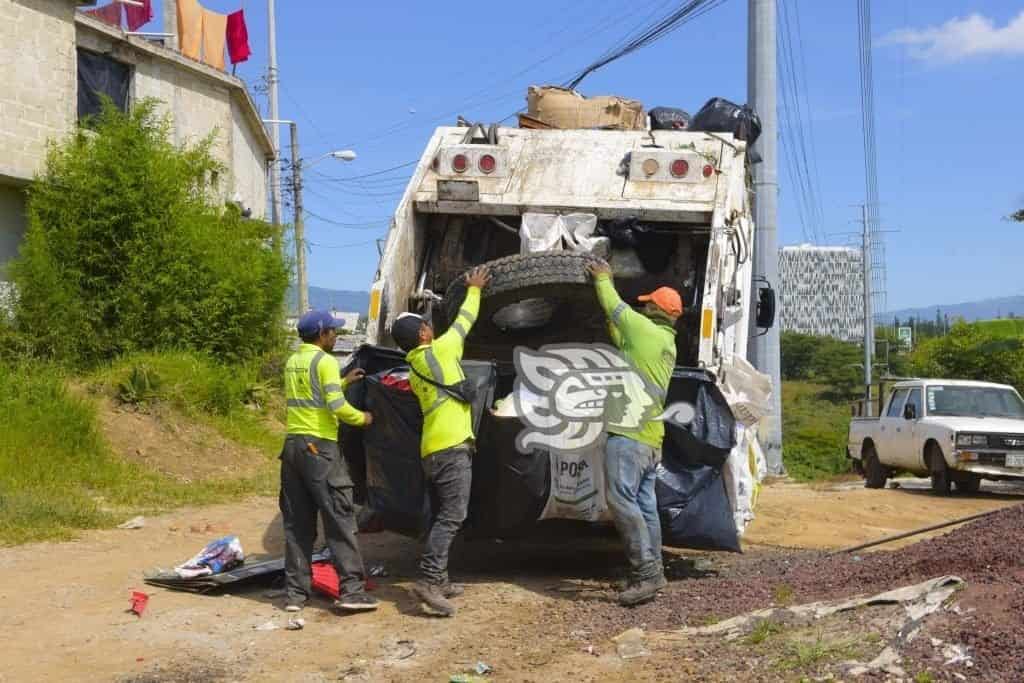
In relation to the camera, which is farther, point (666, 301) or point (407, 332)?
point (407, 332)

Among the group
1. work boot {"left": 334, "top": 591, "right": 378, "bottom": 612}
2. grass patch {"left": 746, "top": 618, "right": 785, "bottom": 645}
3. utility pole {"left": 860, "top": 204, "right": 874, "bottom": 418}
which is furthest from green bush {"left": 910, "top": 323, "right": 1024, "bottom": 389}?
grass patch {"left": 746, "top": 618, "right": 785, "bottom": 645}

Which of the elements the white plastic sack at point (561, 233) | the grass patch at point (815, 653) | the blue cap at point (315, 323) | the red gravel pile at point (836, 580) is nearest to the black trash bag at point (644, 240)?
the white plastic sack at point (561, 233)

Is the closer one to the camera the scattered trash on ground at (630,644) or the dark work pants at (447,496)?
the scattered trash on ground at (630,644)

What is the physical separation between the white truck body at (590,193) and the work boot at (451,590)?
1657 mm

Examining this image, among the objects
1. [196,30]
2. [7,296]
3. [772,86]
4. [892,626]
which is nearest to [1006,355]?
[772,86]

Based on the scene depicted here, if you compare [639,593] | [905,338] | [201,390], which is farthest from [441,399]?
[905,338]

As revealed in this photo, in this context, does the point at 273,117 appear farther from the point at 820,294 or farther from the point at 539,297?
the point at 820,294

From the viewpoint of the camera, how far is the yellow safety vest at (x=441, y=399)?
6.71 metres

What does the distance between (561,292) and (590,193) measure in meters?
1.08

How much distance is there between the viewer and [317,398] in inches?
266

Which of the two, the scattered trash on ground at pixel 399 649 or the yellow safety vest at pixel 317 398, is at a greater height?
the yellow safety vest at pixel 317 398

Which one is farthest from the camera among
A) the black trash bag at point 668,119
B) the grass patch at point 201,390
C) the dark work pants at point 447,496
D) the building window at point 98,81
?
the building window at point 98,81

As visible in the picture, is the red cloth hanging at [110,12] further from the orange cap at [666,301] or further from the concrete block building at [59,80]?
the orange cap at [666,301]

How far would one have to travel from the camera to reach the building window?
55.4ft
